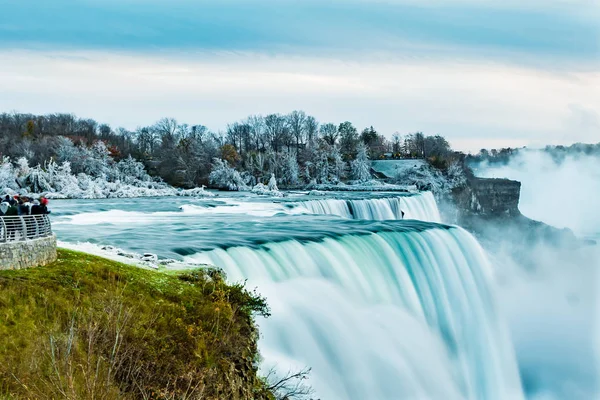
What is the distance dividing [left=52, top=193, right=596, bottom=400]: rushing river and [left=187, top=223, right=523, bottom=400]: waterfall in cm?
4

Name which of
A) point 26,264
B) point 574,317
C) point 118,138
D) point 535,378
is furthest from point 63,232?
point 118,138

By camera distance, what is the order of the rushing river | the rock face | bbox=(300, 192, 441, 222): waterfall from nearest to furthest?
the rushing river < bbox=(300, 192, 441, 222): waterfall < the rock face

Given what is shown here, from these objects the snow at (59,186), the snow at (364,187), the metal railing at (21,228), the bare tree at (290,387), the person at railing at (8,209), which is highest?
the person at railing at (8,209)

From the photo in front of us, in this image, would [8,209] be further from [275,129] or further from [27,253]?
[275,129]

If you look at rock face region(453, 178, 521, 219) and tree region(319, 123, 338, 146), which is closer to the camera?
rock face region(453, 178, 521, 219)

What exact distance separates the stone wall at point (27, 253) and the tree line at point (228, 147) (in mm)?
56579

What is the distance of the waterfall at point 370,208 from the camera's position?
41688 millimetres

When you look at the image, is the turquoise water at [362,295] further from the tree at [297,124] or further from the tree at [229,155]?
the tree at [297,124]

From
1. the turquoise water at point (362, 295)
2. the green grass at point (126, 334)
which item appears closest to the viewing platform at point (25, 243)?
the green grass at point (126, 334)

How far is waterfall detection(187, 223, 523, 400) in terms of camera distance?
15812mm

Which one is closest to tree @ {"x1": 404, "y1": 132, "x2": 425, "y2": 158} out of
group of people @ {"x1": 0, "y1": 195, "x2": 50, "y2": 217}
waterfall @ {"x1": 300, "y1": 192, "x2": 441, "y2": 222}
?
waterfall @ {"x1": 300, "y1": 192, "x2": 441, "y2": 222}

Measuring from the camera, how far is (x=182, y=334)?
457 inches

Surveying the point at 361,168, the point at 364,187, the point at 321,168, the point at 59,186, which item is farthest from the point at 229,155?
the point at 59,186

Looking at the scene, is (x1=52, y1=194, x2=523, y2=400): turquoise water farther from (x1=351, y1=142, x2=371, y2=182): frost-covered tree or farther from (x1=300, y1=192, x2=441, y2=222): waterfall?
(x1=351, y1=142, x2=371, y2=182): frost-covered tree
